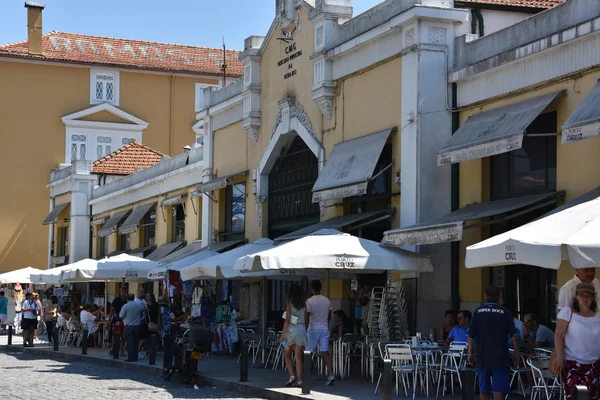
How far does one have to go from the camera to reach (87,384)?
19.5 m

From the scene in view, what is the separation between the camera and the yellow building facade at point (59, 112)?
49125mm

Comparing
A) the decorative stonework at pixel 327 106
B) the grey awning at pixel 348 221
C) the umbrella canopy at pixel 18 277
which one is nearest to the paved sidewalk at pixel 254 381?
the grey awning at pixel 348 221

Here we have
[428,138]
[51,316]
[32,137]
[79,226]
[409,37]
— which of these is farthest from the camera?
[32,137]

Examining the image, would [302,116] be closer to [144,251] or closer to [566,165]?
[566,165]

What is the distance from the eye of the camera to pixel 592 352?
11.4 m

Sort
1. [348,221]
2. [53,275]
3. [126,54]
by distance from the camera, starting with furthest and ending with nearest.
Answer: [126,54], [53,275], [348,221]

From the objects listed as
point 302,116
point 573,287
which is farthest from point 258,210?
point 573,287

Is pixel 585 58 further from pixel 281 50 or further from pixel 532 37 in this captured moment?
pixel 281 50

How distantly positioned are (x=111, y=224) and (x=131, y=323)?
14.7m

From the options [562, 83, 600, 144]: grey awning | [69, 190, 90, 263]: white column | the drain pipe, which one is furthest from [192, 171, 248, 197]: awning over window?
[69, 190, 90, 263]: white column

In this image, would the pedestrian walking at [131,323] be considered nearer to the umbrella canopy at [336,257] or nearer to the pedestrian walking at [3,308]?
the umbrella canopy at [336,257]

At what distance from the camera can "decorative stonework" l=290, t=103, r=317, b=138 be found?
24361mm

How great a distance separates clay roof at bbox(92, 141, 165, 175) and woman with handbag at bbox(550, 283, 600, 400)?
33.2 metres

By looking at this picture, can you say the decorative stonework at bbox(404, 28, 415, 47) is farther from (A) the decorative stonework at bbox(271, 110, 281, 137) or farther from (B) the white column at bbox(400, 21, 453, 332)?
(A) the decorative stonework at bbox(271, 110, 281, 137)
